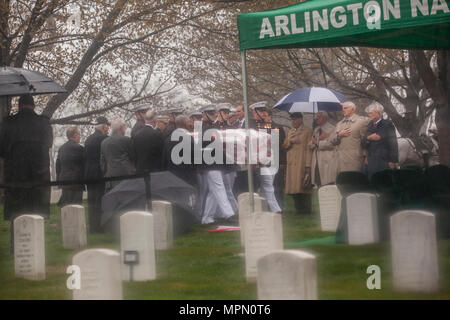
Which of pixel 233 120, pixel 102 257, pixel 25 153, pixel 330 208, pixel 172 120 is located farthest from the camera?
pixel 233 120

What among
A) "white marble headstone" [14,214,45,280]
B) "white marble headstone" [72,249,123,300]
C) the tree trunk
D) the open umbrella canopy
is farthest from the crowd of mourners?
"white marble headstone" [72,249,123,300]

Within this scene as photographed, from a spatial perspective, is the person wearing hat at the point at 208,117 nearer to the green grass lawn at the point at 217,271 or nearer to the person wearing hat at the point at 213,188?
the person wearing hat at the point at 213,188

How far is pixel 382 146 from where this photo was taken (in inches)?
559

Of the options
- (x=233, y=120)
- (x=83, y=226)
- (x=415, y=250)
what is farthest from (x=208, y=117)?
(x=415, y=250)

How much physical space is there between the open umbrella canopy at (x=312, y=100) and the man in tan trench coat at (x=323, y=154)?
42.3 inches

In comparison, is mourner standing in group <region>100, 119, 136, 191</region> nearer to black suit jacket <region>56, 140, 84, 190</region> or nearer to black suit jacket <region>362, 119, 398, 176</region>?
black suit jacket <region>56, 140, 84, 190</region>

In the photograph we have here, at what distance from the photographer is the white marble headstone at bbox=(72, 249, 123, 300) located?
22.1 ft

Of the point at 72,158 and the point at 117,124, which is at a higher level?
the point at 117,124

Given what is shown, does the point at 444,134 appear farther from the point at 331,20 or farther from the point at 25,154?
the point at 25,154

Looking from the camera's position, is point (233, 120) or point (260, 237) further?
point (233, 120)

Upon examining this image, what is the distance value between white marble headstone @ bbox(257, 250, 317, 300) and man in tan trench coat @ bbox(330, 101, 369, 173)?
28.4 feet

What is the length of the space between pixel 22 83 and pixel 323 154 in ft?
18.5

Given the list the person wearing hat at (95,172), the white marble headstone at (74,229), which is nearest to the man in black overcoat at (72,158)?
the person wearing hat at (95,172)

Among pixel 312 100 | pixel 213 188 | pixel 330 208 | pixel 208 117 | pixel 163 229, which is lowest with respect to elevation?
pixel 163 229
